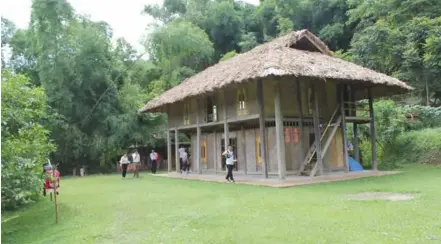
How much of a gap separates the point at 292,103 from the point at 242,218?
9346 mm

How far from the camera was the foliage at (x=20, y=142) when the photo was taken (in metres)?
7.78

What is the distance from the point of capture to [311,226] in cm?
654

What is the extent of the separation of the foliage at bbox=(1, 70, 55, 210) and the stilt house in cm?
675

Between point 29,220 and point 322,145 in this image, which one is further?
point 322,145

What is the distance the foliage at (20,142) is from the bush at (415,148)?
14.4m

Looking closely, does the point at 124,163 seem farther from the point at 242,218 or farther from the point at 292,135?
the point at 242,218

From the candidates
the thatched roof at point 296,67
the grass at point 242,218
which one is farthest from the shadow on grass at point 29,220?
the thatched roof at point 296,67

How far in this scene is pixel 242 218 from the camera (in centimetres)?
745

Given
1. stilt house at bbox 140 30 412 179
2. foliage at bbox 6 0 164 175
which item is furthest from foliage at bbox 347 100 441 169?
foliage at bbox 6 0 164 175

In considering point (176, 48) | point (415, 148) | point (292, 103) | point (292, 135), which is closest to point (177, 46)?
point (176, 48)

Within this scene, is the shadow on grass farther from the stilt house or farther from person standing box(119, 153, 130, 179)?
person standing box(119, 153, 130, 179)

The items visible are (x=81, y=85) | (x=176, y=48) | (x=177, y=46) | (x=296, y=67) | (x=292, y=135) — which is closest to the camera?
(x=296, y=67)

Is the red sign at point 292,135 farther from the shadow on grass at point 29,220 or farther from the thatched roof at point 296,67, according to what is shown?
the shadow on grass at point 29,220

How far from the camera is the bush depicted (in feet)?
55.7
